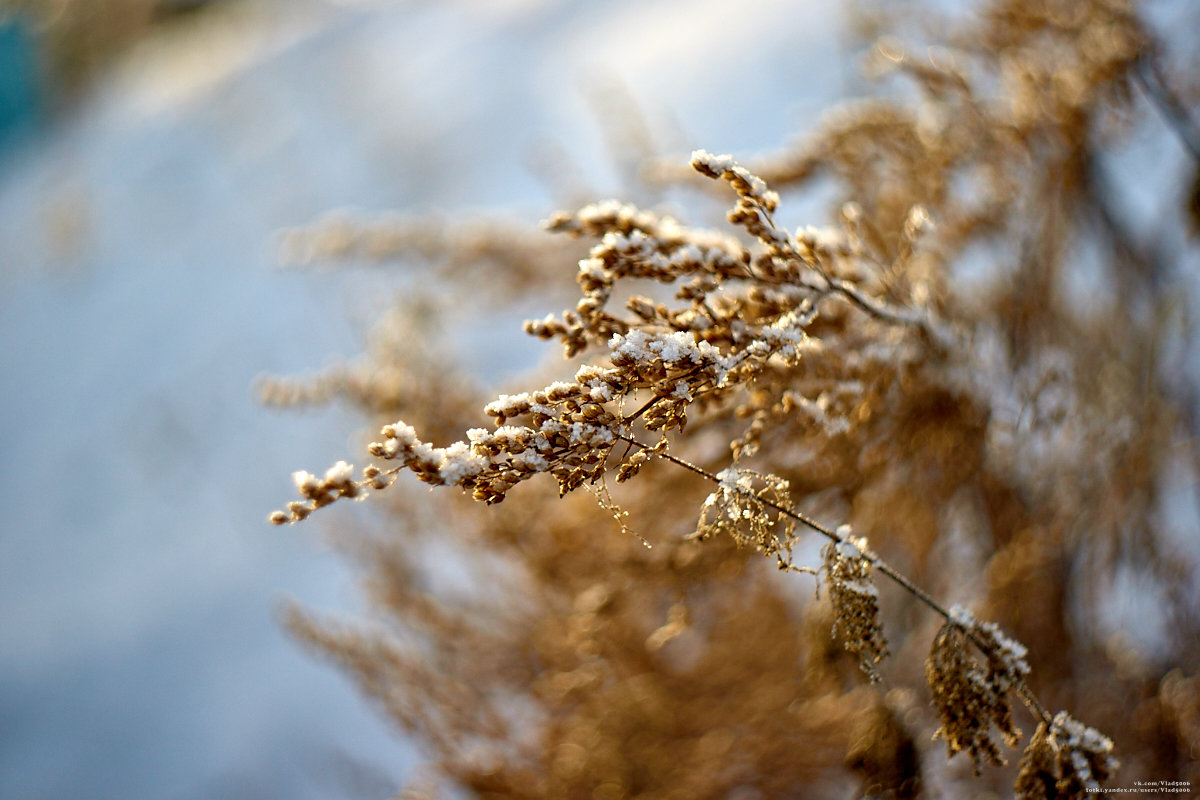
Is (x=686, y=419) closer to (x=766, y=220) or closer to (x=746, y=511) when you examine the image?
(x=746, y=511)

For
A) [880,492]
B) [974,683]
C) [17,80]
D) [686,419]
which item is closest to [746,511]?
[686,419]

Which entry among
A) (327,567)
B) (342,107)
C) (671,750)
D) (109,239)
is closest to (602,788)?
(671,750)

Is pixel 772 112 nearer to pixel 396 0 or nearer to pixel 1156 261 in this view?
pixel 1156 261

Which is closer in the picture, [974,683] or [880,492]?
[974,683]

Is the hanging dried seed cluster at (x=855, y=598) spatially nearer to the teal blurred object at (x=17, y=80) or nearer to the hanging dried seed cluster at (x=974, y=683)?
the hanging dried seed cluster at (x=974, y=683)

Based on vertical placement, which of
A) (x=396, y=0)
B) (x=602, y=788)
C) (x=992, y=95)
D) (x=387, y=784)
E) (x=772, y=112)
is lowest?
(x=602, y=788)

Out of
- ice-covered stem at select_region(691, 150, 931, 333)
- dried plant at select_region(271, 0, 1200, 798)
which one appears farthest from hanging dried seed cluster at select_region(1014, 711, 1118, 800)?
ice-covered stem at select_region(691, 150, 931, 333)
